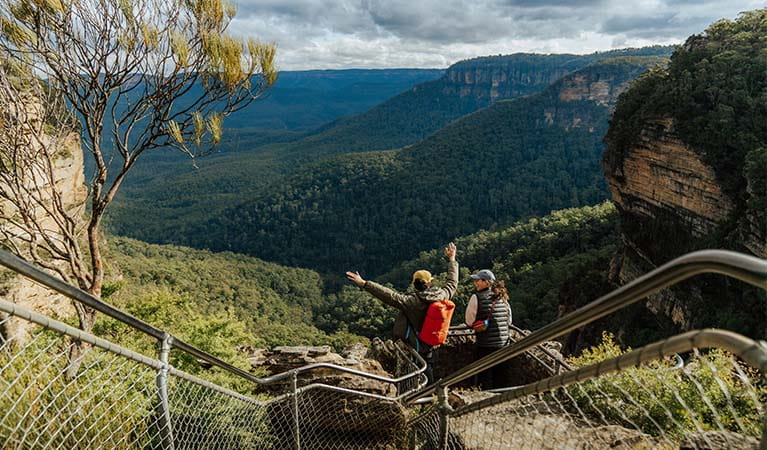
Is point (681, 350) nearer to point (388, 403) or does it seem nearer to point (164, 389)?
point (164, 389)

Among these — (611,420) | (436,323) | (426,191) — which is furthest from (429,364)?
(426,191)

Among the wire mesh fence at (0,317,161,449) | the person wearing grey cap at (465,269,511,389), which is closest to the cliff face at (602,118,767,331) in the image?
the person wearing grey cap at (465,269,511,389)

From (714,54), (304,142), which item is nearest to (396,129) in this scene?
(304,142)

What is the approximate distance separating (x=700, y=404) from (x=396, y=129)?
134985mm

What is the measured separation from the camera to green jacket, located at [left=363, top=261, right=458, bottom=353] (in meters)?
4.64

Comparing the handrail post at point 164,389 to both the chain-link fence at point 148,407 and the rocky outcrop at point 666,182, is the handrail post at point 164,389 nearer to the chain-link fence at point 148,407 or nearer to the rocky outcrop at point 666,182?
the chain-link fence at point 148,407

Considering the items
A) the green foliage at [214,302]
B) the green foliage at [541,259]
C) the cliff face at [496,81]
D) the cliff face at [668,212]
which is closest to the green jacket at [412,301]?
the green foliage at [214,302]

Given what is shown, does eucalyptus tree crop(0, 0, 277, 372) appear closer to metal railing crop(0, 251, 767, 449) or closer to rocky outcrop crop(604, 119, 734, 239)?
metal railing crop(0, 251, 767, 449)

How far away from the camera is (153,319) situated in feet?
28.6

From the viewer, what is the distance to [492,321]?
539cm

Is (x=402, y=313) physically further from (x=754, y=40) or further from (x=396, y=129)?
(x=396, y=129)

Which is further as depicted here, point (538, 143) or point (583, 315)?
point (538, 143)

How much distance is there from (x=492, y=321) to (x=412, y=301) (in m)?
1.25

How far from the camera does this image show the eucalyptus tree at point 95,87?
4.53m
